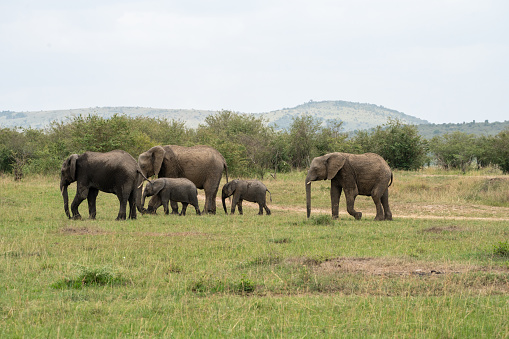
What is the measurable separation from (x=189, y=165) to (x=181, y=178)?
177 cm

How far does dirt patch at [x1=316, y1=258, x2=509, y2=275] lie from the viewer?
990 centimetres

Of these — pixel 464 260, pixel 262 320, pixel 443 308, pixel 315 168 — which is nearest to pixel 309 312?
pixel 262 320

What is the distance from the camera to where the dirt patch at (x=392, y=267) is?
9898mm

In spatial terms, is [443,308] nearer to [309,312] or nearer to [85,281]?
[309,312]

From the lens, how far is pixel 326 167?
19.6 metres

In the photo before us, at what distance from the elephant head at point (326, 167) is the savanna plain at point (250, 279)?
2423mm

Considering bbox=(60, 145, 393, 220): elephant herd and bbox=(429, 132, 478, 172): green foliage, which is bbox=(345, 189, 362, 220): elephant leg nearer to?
bbox=(60, 145, 393, 220): elephant herd

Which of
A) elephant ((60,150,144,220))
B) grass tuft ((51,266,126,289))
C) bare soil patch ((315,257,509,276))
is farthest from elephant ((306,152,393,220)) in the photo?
grass tuft ((51,266,126,289))

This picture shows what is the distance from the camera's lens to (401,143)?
1929 inches

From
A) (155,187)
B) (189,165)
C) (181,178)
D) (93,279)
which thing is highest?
(189,165)

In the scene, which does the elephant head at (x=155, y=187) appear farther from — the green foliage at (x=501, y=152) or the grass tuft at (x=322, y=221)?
the green foliage at (x=501, y=152)

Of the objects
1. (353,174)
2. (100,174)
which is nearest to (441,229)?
(353,174)

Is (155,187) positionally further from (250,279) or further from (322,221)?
(250,279)

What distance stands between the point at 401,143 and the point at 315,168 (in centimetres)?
3120
